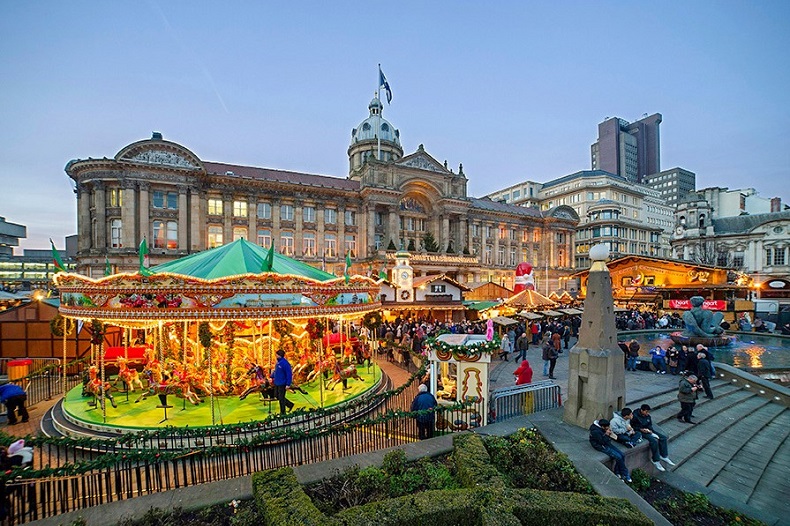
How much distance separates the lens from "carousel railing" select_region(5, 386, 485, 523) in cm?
534

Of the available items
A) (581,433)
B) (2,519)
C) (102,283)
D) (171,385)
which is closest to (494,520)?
(581,433)

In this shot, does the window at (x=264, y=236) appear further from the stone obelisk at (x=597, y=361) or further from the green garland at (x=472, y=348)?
the stone obelisk at (x=597, y=361)

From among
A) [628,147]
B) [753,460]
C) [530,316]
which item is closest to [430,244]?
[530,316]

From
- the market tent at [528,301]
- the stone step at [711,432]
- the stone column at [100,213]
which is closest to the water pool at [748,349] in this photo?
the stone step at [711,432]

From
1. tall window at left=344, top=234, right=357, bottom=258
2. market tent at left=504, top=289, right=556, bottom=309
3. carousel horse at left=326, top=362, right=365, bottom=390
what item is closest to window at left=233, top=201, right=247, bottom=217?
tall window at left=344, top=234, right=357, bottom=258

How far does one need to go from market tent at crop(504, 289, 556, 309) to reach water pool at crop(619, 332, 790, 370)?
5653mm

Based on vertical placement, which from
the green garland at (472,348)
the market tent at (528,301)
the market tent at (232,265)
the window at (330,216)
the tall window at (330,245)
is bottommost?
the market tent at (528,301)

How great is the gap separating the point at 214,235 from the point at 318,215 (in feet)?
39.9

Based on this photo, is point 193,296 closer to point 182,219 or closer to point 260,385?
point 260,385

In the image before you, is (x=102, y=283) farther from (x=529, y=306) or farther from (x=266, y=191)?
(x=266, y=191)

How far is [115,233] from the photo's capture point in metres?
36.3

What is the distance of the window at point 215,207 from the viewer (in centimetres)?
3962

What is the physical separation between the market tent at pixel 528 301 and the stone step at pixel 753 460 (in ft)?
51.0

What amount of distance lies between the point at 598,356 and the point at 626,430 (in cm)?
151
